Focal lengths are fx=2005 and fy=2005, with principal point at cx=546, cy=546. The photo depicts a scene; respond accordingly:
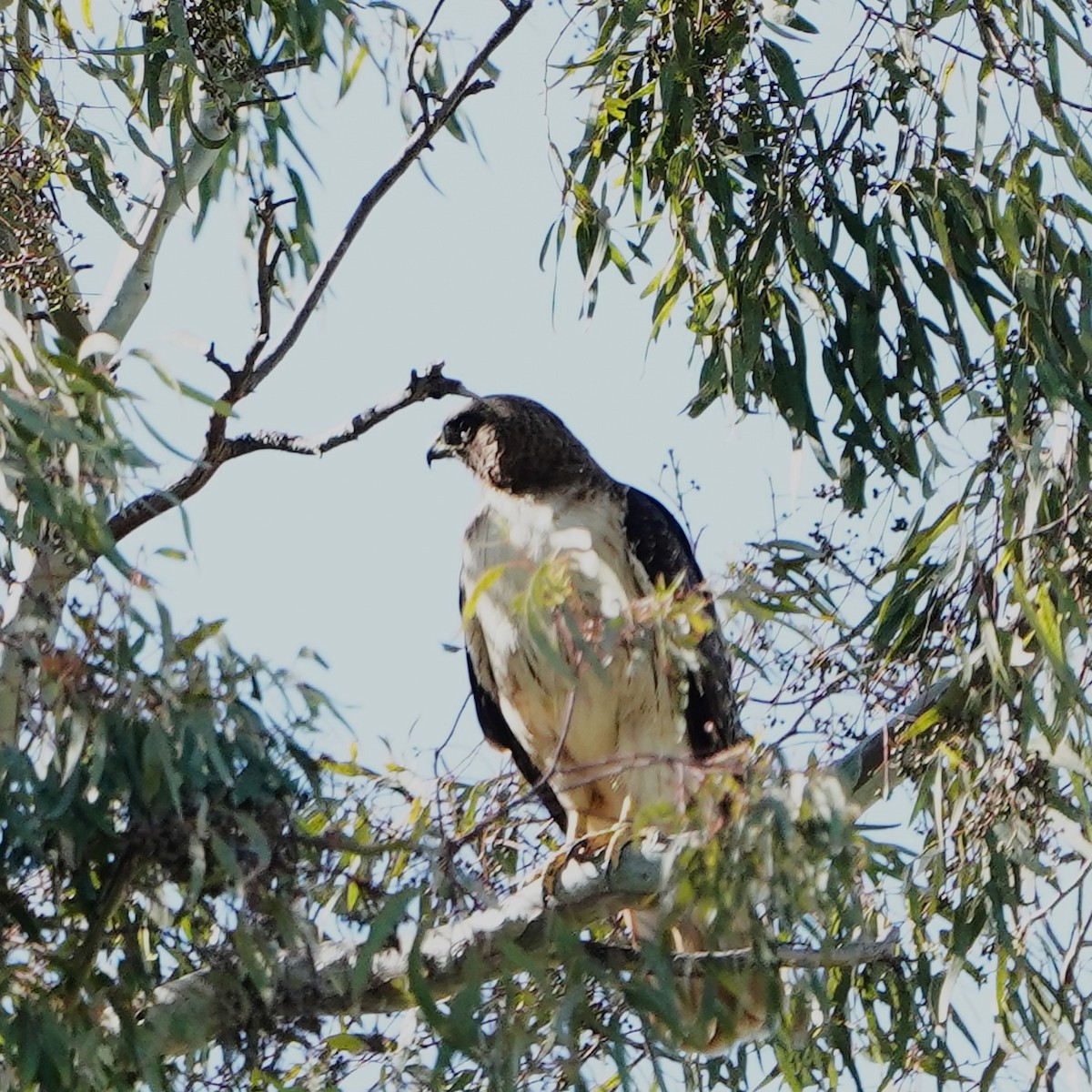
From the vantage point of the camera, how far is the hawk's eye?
5.15 meters

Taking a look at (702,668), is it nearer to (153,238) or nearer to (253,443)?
(253,443)

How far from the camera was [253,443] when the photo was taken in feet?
13.4

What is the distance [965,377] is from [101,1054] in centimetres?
227

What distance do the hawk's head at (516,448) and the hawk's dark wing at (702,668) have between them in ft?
0.93

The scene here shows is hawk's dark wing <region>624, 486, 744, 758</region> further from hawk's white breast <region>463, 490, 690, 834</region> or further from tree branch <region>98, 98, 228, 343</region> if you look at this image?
tree branch <region>98, 98, 228, 343</region>

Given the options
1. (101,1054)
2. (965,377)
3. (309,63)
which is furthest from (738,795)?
(309,63)

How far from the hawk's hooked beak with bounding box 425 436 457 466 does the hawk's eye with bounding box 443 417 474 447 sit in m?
0.01

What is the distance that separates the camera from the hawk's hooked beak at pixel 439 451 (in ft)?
17.0

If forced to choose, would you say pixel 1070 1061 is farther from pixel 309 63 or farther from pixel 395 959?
pixel 309 63

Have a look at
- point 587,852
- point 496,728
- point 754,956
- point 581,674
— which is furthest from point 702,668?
point 754,956

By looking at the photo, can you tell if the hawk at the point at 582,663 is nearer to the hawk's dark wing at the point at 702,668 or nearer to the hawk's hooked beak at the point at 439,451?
the hawk's dark wing at the point at 702,668

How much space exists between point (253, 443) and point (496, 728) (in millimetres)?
1084

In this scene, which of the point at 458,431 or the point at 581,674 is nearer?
the point at 581,674

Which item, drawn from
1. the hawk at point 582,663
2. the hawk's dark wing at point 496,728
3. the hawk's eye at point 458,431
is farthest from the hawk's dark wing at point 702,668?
the hawk's eye at point 458,431
